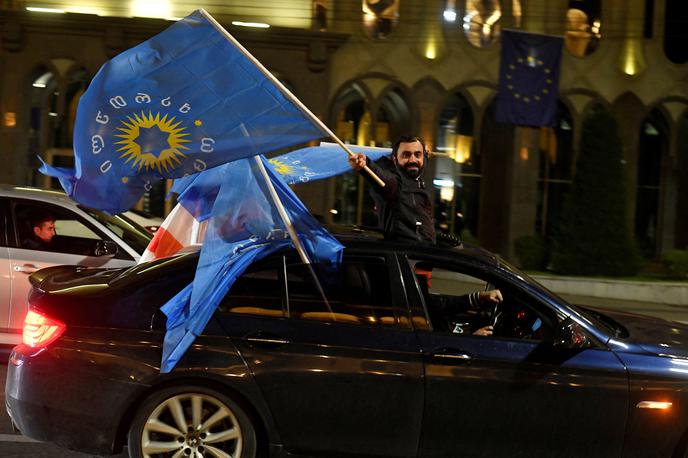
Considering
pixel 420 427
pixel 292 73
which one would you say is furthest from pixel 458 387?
pixel 292 73

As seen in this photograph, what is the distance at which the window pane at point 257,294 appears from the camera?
494 centimetres

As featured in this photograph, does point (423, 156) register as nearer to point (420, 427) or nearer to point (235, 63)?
point (235, 63)

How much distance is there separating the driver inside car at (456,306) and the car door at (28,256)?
342 centimetres

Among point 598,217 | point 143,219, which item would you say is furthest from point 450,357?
point 598,217

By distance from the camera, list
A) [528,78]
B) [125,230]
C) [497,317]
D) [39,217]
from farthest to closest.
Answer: [528,78]
[125,230]
[39,217]
[497,317]

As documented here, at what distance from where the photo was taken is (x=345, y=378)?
4.79m

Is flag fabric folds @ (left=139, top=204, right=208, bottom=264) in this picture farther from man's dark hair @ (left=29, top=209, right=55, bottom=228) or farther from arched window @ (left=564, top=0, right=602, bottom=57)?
arched window @ (left=564, top=0, right=602, bottom=57)

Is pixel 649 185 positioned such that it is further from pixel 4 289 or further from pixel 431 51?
pixel 4 289

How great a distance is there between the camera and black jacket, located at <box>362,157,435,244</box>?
5633mm

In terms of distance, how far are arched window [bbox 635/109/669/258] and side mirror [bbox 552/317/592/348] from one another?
20.5 meters

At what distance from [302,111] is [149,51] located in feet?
2.96

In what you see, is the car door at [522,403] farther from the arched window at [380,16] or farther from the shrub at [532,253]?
the arched window at [380,16]

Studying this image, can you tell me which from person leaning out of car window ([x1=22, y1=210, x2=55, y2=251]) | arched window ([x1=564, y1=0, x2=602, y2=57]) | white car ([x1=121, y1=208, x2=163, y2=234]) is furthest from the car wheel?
arched window ([x1=564, y1=0, x2=602, y2=57])

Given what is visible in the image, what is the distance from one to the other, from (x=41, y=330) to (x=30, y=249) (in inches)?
119
